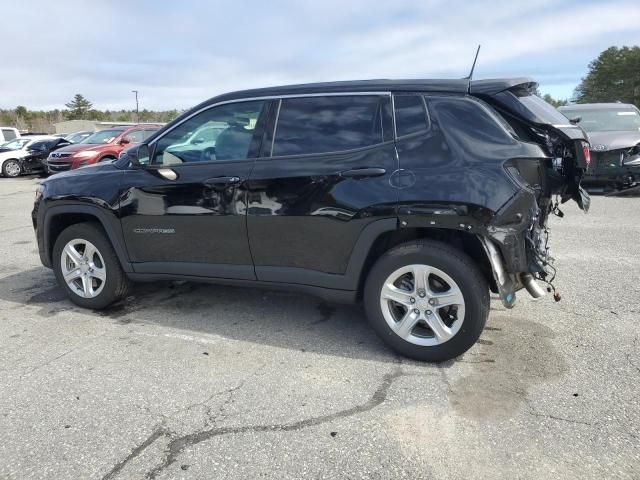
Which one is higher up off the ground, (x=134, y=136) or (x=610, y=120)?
(x=610, y=120)

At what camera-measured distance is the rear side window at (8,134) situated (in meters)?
22.7

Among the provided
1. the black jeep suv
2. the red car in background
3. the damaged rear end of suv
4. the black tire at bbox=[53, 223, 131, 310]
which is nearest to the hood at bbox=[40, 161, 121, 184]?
the black jeep suv

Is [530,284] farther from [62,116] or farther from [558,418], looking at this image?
[62,116]

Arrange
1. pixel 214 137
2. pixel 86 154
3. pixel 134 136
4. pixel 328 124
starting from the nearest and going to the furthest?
pixel 328 124 → pixel 214 137 → pixel 86 154 → pixel 134 136

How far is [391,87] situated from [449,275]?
137 cm

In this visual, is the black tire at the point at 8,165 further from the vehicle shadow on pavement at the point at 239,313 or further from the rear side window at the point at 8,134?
the vehicle shadow on pavement at the point at 239,313

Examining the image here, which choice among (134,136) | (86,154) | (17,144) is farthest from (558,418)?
(17,144)

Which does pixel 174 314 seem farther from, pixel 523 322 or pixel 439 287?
pixel 523 322

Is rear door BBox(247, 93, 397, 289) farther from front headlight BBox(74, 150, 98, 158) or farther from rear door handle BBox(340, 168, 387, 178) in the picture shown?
front headlight BBox(74, 150, 98, 158)

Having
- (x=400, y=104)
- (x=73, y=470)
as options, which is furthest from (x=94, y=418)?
(x=400, y=104)

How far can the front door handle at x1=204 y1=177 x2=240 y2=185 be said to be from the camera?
392cm

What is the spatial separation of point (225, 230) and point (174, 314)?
104cm

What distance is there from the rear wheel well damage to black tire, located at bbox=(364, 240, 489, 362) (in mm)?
81

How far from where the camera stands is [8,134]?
22.9 metres
